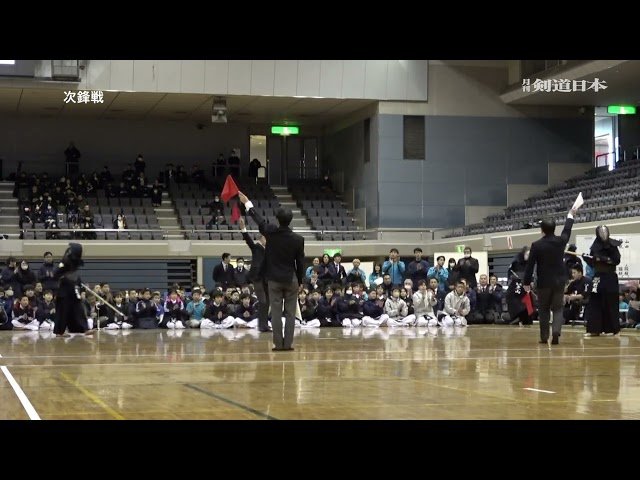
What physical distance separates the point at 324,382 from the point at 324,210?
3021cm

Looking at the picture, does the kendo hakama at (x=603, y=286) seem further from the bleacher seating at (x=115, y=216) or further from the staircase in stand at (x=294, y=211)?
the bleacher seating at (x=115, y=216)

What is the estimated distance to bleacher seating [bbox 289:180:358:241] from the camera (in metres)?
36.3

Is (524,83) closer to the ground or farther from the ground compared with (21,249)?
farther from the ground

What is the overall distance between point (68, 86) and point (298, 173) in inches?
476

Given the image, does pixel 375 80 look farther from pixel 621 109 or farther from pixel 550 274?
pixel 550 274

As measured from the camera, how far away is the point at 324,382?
27.3 feet

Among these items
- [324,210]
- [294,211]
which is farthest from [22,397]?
[294,211]

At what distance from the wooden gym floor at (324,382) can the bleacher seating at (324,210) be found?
22394 mm

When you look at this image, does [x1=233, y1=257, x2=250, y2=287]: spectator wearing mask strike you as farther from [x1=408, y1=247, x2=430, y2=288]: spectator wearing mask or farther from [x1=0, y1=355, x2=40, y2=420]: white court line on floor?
[x1=0, y1=355, x2=40, y2=420]: white court line on floor

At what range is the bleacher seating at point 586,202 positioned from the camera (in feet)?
91.6

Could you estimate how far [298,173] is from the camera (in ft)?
140
